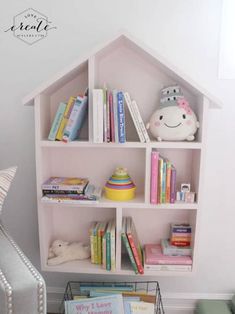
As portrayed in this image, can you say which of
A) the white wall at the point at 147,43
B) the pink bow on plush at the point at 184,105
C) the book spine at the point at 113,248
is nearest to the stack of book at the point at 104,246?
the book spine at the point at 113,248

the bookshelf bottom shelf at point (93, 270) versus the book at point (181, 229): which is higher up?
the book at point (181, 229)

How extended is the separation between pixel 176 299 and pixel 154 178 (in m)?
0.86

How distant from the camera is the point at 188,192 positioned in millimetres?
1330

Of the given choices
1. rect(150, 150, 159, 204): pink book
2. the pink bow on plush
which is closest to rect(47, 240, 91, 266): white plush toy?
rect(150, 150, 159, 204): pink book

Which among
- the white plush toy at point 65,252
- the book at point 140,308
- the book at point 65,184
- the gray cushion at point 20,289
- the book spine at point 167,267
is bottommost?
the book at point 140,308

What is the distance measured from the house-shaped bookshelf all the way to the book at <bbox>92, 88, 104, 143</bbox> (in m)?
0.03

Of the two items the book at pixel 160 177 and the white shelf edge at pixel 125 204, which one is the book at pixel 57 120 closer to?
the white shelf edge at pixel 125 204

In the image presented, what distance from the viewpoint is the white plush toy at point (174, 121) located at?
49.6 inches

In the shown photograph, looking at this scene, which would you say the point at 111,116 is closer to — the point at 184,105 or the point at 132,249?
the point at 184,105

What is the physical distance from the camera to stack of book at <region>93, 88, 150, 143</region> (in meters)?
1.19

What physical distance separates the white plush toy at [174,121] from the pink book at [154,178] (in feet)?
0.29

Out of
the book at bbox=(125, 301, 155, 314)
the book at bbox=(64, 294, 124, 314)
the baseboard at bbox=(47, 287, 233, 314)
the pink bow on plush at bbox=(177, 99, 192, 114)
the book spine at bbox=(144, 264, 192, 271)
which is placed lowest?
the baseboard at bbox=(47, 287, 233, 314)

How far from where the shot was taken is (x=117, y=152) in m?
1.47

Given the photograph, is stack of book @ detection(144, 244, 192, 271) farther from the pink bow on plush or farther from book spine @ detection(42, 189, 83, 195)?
the pink bow on plush
